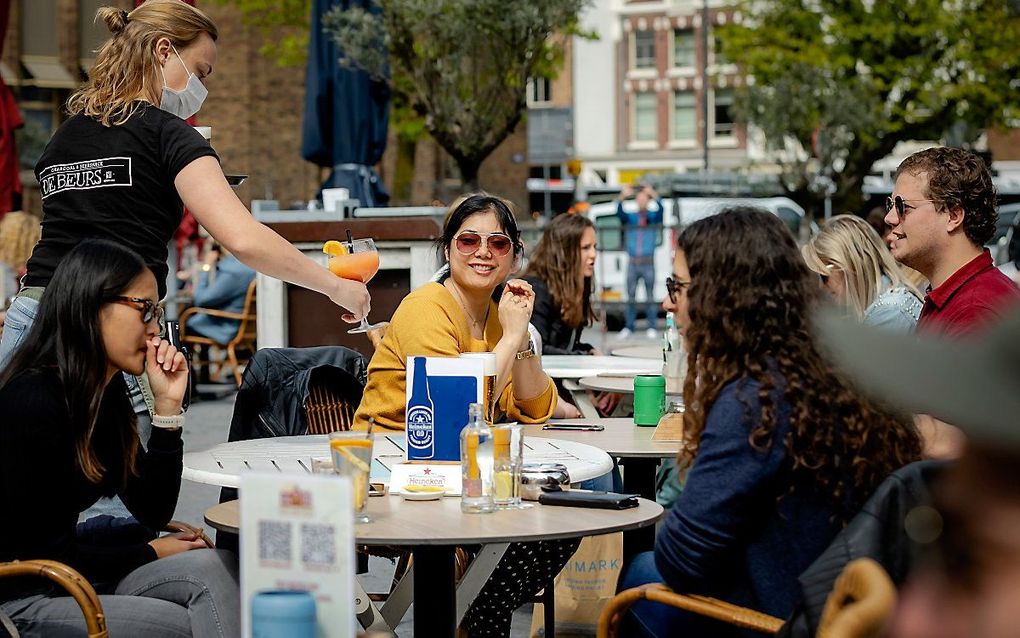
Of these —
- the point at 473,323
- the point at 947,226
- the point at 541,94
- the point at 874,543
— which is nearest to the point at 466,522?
the point at 874,543

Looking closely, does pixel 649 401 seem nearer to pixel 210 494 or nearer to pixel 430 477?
pixel 430 477

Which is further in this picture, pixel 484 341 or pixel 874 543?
pixel 484 341

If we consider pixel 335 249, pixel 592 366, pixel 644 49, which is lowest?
pixel 592 366

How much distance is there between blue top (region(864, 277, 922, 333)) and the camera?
4.89m

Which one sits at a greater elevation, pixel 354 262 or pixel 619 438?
pixel 354 262

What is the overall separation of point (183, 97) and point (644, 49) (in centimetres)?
5981

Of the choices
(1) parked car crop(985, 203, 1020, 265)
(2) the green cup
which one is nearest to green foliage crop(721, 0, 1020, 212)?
(1) parked car crop(985, 203, 1020, 265)

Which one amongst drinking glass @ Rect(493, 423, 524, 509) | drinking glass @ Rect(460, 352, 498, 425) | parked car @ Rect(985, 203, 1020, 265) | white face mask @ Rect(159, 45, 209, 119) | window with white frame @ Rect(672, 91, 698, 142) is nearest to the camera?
drinking glass @ Rect(493, 423, 524, 509)

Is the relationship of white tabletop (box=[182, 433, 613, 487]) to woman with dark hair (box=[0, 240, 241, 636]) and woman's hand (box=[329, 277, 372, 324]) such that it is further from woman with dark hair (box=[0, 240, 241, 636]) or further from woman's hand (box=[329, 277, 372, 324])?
woman's hand (box=[329, 277, 372, 324])

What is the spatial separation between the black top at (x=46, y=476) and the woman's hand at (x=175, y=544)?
0.54 ft

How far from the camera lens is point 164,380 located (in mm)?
3504

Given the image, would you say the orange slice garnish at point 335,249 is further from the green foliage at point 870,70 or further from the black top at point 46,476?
the green foliage at point 870,70

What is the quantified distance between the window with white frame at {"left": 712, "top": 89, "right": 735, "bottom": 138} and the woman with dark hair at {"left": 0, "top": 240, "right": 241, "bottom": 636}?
57294mm

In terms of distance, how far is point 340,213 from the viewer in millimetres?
9719
